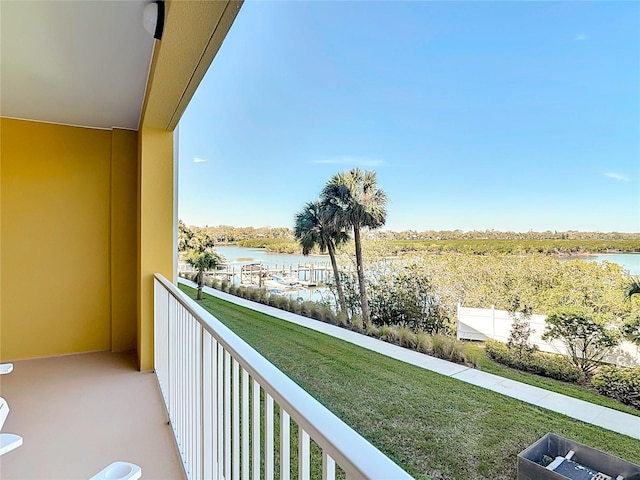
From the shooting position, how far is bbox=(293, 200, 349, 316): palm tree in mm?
2535

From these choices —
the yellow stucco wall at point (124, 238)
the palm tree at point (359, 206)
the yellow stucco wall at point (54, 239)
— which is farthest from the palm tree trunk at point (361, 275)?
the yellow stucco wall at point (54, 239)

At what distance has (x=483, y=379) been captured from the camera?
180 cm

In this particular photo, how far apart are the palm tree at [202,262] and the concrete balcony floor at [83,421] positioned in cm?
80

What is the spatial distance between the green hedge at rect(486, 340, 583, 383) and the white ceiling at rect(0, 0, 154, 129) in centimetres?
222

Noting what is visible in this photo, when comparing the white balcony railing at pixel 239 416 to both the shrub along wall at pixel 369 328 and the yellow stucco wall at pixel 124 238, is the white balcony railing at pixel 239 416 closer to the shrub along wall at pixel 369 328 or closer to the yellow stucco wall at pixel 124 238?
the shrub along wall at pixel 369 328

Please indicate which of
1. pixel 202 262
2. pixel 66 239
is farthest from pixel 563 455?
pixel 66 239

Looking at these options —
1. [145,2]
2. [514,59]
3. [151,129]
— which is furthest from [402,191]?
[151,129]

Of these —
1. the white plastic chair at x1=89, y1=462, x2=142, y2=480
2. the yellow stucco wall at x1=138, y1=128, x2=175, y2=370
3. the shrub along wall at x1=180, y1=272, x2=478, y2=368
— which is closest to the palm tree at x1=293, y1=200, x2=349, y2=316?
the shrub along wall at x1=180, y1=272, x2=478, y2=368

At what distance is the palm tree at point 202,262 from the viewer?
2996 mm

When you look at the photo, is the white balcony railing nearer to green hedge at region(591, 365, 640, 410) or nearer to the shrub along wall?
the shrub along wall

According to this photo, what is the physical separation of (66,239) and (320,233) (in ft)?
7.58

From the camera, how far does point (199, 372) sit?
1371mm

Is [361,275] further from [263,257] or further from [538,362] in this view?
[538,362]

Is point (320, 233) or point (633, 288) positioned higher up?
point (320, 233)
